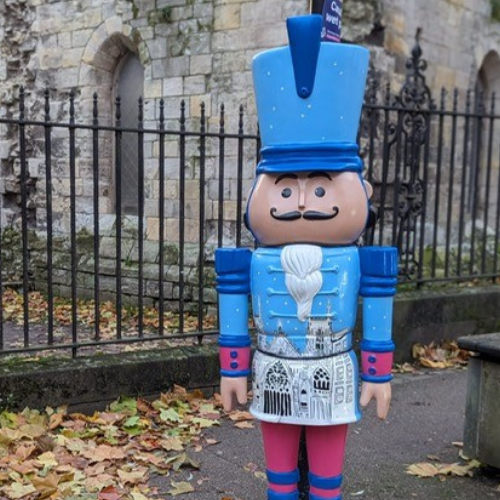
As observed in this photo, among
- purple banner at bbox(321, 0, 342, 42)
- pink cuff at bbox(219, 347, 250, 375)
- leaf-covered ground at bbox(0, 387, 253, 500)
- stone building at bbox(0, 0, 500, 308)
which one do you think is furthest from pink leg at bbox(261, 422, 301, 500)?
stone building at bbox(0, 0, 500, 308)

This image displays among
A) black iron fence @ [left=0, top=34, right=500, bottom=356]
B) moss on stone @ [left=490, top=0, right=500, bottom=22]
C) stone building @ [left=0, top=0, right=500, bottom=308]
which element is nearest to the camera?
black iron fence @ [left=0, top=34, right=500, bottom=356]

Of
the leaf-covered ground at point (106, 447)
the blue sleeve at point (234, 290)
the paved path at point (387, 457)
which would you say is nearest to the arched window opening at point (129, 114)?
the leaf-covered ground at point (106, 447)

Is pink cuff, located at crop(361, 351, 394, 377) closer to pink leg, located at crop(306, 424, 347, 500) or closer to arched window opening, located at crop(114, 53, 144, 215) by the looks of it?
pink leg, located at crop(306, 424, 347, 500)

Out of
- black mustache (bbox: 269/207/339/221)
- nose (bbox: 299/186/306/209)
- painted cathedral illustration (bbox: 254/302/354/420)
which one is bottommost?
painted cathedral illustration (bbox: 254/302/354/420)

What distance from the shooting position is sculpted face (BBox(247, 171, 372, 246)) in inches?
101

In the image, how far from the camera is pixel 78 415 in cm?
423

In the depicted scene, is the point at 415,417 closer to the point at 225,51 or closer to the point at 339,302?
the point at 339,302

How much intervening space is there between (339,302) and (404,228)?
401 cm

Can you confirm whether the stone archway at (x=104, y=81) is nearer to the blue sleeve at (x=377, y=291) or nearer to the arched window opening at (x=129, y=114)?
the arched window opening at (x=129, y=114)

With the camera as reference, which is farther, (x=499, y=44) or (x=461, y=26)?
(x=499, y=44)

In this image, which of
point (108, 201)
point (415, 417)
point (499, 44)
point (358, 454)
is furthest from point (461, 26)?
point (358, 454)

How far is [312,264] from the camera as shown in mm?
2551

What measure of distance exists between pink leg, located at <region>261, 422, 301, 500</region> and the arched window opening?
6.19 m

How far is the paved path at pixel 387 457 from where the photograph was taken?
11.2ft
